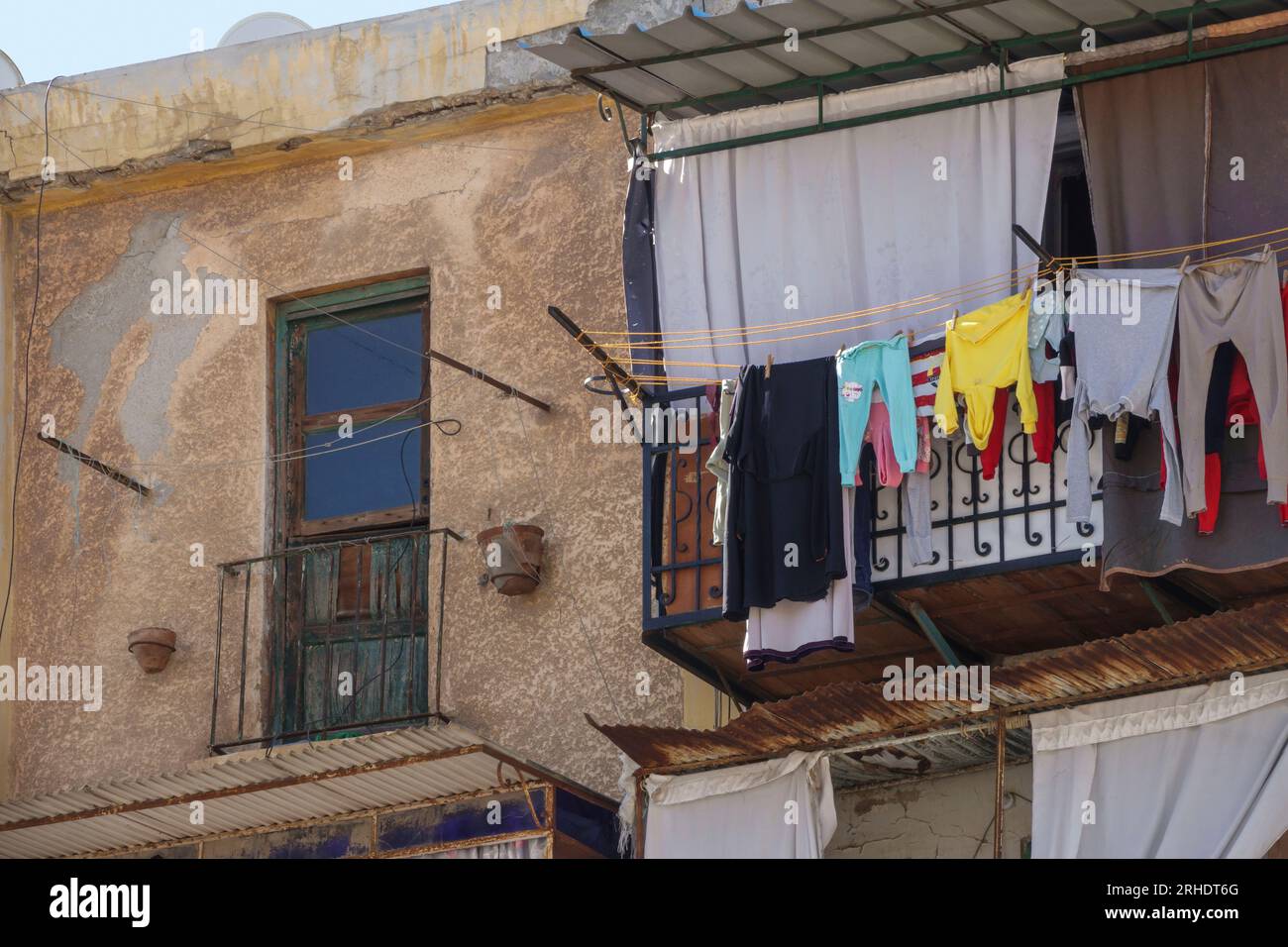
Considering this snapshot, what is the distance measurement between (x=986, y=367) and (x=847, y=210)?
135cm

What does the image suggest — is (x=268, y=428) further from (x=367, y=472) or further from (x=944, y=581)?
(x=944, y=581)

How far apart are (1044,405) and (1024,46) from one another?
66.4 inches

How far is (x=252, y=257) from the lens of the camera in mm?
13641

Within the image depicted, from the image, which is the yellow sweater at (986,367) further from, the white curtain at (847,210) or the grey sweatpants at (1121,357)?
the white curtain at (847,210)

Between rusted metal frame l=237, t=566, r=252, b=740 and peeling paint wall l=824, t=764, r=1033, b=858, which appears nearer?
peeling paint wall l=824, t=764, r=1033, b=858

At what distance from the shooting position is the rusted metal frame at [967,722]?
10008 mm

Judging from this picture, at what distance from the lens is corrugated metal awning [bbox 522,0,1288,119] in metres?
11.0

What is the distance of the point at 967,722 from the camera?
10578mm

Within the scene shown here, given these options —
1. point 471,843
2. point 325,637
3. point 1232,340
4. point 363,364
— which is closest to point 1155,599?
point 1232,340

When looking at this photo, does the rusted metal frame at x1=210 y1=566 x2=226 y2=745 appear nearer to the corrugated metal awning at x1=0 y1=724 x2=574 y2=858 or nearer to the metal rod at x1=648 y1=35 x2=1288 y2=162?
the corrugated metal awning at x1=0 y1=724 x2=574 y2=858

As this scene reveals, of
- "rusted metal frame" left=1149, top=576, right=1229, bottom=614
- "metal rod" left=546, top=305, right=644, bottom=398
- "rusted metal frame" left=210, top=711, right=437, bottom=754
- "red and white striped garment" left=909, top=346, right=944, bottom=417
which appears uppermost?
"metal rod" left=546, top=305, right=644, bottom=398

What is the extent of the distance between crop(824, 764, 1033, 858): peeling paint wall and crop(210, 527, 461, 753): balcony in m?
2.05

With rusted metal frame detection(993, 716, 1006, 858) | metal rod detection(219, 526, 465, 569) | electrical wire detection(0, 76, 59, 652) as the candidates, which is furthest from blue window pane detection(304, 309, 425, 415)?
rusted metal frame detection(993, 716, 1006, 858)

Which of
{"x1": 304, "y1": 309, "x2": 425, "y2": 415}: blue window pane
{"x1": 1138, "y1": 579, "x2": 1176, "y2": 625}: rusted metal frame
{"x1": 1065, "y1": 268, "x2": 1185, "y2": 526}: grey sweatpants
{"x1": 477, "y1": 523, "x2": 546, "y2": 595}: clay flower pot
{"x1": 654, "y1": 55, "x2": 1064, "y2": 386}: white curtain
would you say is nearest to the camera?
{"x1": 1065, "y1": 268, "x2": 1185, "y2": 526}: grey sweatpants
